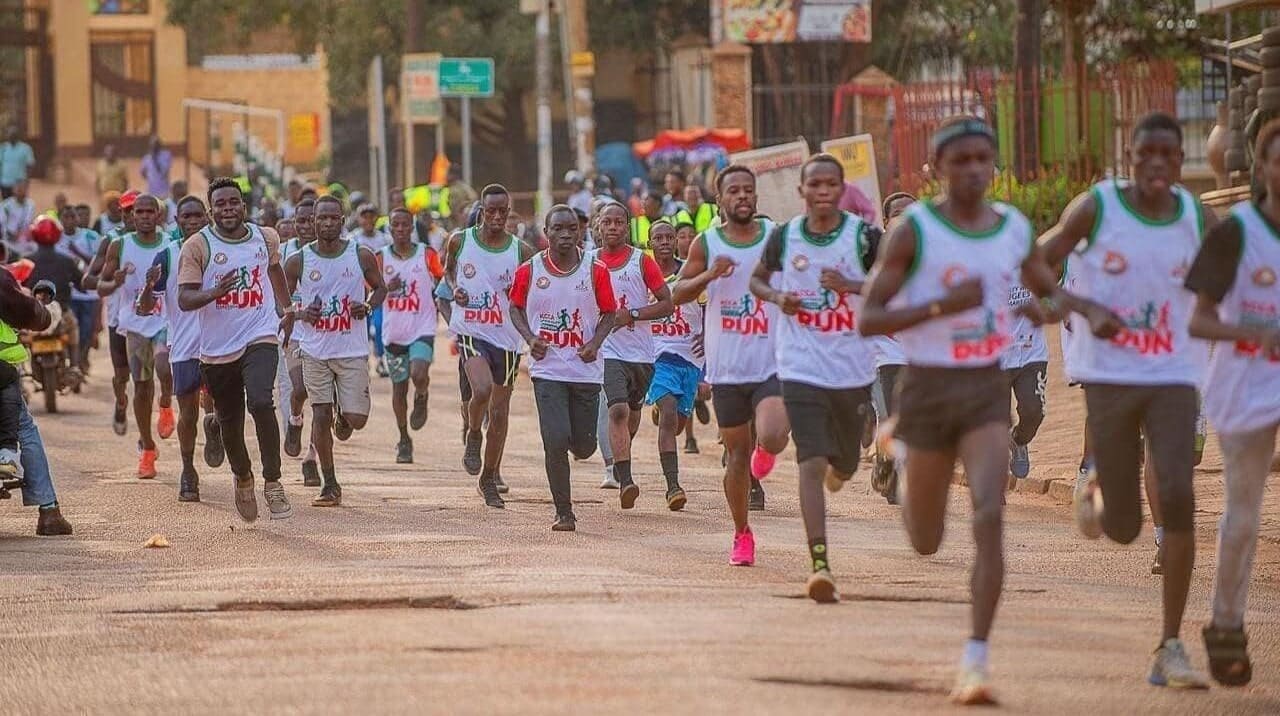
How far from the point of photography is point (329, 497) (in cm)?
1559

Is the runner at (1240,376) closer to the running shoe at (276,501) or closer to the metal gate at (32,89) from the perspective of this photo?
the running shoe at (276,501)

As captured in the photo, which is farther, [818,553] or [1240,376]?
[818,553]

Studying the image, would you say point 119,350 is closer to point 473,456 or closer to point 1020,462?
point 473,456

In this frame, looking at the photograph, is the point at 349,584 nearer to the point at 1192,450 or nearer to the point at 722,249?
the point at 722,249

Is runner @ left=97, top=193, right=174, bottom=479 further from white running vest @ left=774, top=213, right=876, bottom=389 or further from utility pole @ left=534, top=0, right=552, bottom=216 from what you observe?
utility pole @ left=534, top=0, right=552, bottom=216

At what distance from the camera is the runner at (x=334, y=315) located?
1644 centimetres

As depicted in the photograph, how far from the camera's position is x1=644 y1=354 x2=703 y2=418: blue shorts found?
53.4 ft

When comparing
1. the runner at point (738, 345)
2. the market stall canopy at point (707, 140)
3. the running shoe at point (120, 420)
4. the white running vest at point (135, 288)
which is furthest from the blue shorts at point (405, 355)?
the market stall canopy at point (707, 140)

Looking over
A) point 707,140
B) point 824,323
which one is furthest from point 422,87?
point 824,323

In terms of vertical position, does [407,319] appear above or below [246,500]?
above

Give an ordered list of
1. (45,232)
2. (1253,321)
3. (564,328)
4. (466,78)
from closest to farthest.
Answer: (1253,321), (564,328), (45,232), (466,78)

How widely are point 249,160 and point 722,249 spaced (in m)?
47.0

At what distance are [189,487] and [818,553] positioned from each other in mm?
6651

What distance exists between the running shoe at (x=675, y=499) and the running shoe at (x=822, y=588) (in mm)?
4731
